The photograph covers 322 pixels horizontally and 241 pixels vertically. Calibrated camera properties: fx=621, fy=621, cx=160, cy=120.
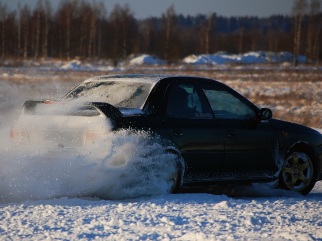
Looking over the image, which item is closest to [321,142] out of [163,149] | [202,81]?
[202,81]

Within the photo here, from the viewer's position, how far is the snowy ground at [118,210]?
5.16 m

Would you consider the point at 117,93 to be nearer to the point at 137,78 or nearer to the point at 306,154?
the point at 137,78

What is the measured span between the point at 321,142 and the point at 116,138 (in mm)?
3166

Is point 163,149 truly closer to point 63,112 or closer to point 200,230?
point 63,112

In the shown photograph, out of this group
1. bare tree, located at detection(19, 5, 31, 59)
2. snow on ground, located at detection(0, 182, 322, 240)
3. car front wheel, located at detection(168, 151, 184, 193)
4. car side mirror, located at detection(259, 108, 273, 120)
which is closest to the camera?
snow on ground, located at detection(0, 182, 322, 240)

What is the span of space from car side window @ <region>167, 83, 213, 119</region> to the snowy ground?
0.68m

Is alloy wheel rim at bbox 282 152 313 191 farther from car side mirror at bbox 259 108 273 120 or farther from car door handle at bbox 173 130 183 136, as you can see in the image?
car door handle at bbox 173 130 183 136

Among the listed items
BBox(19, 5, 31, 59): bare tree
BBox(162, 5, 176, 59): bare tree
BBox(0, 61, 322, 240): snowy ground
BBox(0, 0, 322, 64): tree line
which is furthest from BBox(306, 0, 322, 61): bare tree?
BBox(0, 61, 322, 240): snowy ground

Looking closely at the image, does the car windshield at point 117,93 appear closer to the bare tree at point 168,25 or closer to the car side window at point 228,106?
the car side window at point 228,106

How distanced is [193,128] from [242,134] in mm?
771

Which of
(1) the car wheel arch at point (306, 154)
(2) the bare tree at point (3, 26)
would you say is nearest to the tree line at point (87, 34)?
(2) the bare tree at point (3, 26)

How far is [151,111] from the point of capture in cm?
684

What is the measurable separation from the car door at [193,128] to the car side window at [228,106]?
23 cm

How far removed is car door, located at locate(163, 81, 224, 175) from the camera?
6957mm
